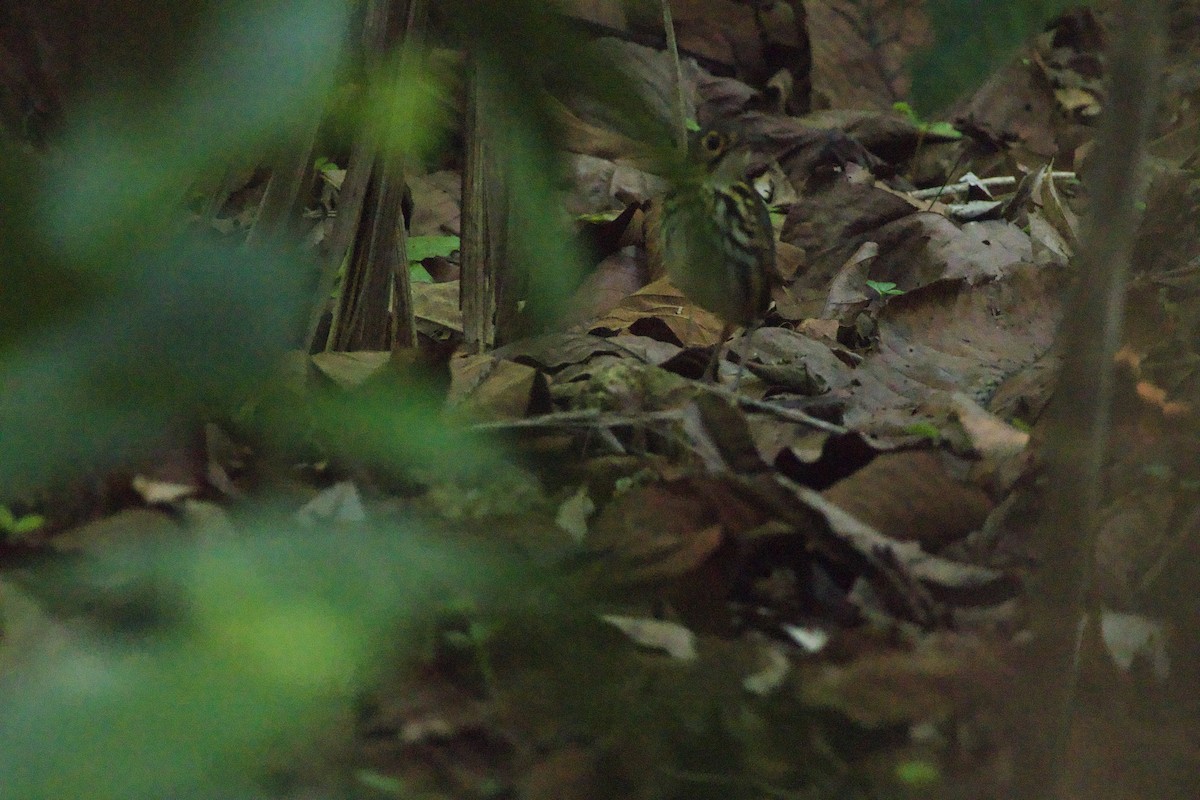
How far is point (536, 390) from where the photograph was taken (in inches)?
75.2

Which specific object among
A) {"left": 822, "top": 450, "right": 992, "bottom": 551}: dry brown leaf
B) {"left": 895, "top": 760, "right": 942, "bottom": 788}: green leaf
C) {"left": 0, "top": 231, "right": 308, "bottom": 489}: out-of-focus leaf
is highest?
{"left": 0, "top": 231, "right": 308, "bottom": 489}: out-of-focus leaf

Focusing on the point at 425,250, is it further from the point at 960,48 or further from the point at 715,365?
the point at 960,48

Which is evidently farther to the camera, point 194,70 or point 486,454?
point 486,454

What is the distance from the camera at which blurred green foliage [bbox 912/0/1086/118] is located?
3.20 feet

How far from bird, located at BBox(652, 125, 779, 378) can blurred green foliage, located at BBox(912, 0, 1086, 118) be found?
177 cm

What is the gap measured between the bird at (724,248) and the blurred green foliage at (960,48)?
5.80ft

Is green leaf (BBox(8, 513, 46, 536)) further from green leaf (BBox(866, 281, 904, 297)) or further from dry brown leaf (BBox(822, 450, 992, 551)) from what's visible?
green leaf (BBox(866, 281, 904, 297))

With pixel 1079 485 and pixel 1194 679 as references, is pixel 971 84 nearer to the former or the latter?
pixel 1079 485

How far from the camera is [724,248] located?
2.86 m

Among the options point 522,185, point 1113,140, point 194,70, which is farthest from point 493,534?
point 1113,140

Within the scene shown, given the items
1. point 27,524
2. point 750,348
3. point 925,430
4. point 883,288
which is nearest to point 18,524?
point 27,524

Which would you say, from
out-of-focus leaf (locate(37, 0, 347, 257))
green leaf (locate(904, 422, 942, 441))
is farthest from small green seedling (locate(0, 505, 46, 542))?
green leaf (locate(904, 422, 942, 441))

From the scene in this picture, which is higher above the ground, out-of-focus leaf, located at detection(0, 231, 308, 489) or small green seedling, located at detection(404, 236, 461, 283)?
out-of-focus leaf, located at detection(0, 231, 308, 489)

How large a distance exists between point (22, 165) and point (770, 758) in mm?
760
